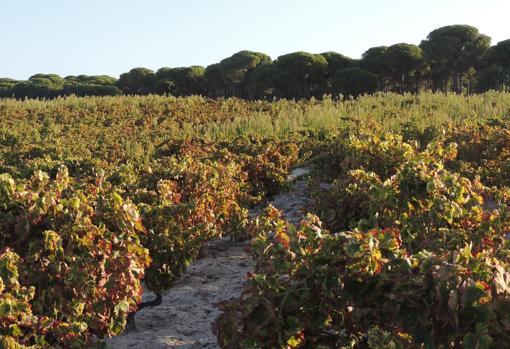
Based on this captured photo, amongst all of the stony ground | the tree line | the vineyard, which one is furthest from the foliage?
the tree line

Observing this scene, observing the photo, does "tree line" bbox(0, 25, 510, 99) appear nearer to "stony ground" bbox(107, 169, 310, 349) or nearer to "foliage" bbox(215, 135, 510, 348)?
"stony ground" bbox(107, 169, 310, 349)

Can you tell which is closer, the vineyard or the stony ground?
the vineyard

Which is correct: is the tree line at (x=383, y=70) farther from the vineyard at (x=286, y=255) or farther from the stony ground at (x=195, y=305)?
the vineyard at (x=286, y=255)

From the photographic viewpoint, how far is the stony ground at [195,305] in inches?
213

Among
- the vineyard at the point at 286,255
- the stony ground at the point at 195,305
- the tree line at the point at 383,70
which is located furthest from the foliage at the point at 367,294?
the tree line at the point at 383,70

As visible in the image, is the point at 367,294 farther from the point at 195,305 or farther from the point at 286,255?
the point at 195,305

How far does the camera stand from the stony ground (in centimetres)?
542

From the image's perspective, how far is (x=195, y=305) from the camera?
253 inches

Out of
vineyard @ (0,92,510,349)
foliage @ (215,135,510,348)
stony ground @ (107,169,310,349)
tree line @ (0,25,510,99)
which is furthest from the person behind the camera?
tree line @ (0,25,510,99)

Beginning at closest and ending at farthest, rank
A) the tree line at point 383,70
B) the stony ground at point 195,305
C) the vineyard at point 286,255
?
1. the vineyard at point 286,255
2. the stony ground at point 195,305
3. the tree line at point 383,70

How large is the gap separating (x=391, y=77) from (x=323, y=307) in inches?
1946

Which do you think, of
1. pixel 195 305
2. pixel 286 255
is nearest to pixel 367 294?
pixel 286 255

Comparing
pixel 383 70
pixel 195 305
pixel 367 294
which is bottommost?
pixel 195 305

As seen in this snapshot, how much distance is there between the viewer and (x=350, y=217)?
5879 millimetres
